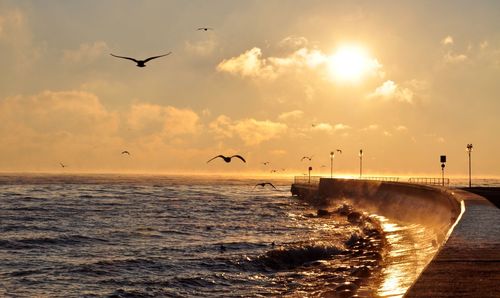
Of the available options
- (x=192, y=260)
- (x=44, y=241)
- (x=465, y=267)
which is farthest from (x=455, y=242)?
(x=44, y=241)

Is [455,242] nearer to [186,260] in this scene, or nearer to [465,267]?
[465,267]

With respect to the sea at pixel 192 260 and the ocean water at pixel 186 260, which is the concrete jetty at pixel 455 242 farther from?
the ocean water at pixel 186 260

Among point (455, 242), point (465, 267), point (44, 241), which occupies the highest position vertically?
point (455, 242)

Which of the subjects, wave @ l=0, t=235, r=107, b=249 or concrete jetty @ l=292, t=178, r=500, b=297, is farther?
wave @ l=0, t=235, r=107, b=249

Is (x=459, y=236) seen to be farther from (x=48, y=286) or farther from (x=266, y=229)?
(x=266, y=229)

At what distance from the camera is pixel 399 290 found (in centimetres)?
1477

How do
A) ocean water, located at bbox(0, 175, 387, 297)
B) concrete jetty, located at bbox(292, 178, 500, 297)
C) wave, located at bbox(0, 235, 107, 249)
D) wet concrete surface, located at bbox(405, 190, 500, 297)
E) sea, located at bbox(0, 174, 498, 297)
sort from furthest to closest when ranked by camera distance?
wave, located at bbox(0, 235, 107, 249)
ocean water, located at bbox(0, 175, 387, 297)
sea, located at bbox(0, 174, 498, 297)
concrete jetty, located at bbox(292, 178, 500, 297)
wet concrete surface, located at bbox(405, 190, 500, 297)

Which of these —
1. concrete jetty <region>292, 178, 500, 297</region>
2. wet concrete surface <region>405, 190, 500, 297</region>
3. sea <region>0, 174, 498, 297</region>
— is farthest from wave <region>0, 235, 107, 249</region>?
wet concrete surface <region>405, 190, 500, 297</region>

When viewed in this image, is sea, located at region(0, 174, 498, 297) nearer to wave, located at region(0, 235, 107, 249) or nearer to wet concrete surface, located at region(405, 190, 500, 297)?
wave, located at region(0, 235, 107, 249)

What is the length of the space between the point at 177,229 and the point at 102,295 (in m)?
23.6

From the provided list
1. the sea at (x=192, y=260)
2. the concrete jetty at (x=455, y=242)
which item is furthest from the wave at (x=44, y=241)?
the concrete jetty at (x=455, y=242)

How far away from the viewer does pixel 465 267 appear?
37.0 feet

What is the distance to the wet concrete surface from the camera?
940 centimetres

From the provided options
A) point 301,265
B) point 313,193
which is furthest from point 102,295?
point 313,193
